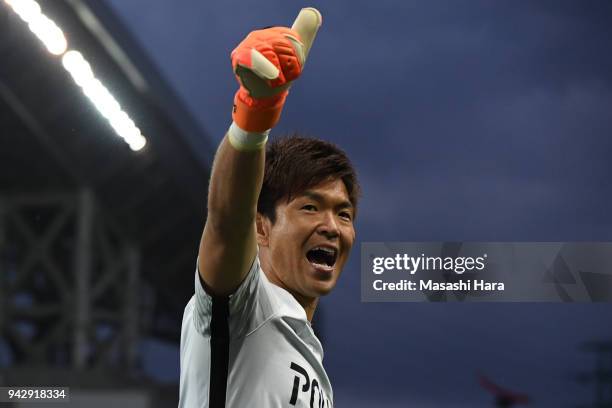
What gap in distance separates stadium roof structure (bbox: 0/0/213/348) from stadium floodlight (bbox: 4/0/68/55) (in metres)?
0.09

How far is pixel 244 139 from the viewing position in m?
2.29

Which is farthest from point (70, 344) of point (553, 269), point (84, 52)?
point (553, 269)

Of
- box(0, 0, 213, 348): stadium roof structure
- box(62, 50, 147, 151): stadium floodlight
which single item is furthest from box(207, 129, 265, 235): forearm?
box(62, 50, 147, 151): stadium floodlight

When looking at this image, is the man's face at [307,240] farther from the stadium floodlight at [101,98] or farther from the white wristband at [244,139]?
the stadium floodlight at [101,98]

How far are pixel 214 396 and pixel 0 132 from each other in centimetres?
1354

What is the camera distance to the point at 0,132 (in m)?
14.9

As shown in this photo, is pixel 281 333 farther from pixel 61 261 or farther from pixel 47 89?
pixel 61 261

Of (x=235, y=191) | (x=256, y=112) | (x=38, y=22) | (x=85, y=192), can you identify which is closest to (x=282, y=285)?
(x=235, y=191)

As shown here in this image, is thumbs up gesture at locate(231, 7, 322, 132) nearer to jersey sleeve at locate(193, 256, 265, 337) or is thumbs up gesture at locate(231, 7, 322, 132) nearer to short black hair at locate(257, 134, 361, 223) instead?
jersey sleeve at locate(193, 256, 265, 337)

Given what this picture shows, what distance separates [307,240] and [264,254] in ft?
0.54

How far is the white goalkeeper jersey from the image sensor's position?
242 cm

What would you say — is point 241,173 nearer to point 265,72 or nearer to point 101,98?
point 265,72

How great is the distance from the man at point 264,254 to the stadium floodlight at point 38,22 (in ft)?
35.1

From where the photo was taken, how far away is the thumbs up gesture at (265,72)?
7.06 ft
